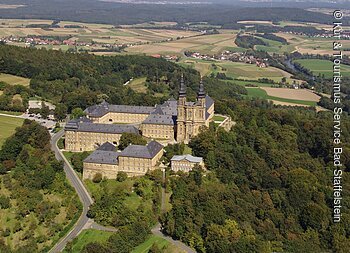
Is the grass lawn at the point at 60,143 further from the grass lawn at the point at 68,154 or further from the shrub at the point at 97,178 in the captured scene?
the shrub at the point at 97,178

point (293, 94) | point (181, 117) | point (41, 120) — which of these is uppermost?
point (181, 117)

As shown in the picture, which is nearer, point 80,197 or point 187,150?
point 80,197

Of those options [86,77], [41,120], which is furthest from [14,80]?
[41,120]

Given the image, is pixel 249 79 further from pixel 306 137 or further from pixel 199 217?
pixel 199 217

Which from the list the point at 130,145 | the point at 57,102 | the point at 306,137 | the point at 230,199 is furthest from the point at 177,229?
the point at 57,102

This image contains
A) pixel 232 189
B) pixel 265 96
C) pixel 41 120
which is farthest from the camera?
pixel 265 96

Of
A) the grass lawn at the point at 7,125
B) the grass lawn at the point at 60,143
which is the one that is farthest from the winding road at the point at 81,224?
the grass lawn at the point at 7,125

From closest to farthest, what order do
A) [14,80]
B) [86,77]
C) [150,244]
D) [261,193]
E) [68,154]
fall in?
[150,244] < [261,193] < [68,154] < [14,80] < [86,77]

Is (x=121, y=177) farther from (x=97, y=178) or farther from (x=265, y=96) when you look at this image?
(x=265, y=96)
